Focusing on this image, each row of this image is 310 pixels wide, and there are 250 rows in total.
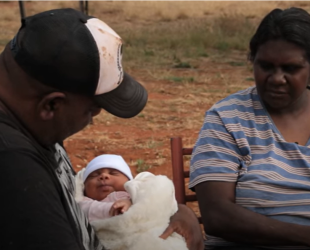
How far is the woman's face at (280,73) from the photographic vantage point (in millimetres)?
2859

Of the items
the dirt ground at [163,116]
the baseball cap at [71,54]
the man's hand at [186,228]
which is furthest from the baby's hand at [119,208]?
the dirt ground at [163,116]

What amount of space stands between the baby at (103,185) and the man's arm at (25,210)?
102 cm

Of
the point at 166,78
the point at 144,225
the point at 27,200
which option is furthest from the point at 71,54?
the point at 166,78

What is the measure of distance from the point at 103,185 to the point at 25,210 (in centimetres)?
130

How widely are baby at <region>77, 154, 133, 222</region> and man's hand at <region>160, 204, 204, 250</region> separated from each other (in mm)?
231

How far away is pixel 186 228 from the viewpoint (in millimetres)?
2455

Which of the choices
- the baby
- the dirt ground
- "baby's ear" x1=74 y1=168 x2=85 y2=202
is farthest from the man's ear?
the dirt ground

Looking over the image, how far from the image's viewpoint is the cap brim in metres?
1.86

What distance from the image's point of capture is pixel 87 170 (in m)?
2.95

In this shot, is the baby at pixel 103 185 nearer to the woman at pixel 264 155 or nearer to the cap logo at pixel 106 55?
the woman at pixel 264 155

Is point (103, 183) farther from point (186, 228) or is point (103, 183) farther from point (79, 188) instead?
point (186, 228)

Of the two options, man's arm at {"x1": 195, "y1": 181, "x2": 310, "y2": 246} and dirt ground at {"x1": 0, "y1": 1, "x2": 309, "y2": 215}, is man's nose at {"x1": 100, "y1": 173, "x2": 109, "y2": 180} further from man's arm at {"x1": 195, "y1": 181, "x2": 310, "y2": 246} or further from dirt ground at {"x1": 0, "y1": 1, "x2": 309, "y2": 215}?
dirt ground at {"x1": 0, "y1": 1, "x2": 309, "y2": 215}

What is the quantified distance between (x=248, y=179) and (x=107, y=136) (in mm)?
5066

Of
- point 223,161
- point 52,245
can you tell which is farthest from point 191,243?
point 52,245
